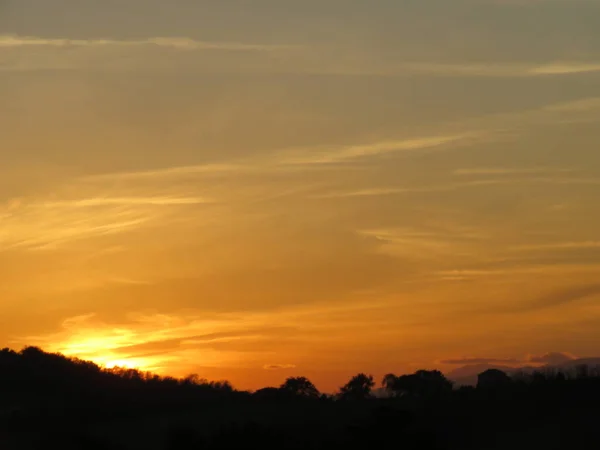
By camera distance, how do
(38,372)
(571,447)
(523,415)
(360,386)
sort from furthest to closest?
(360,386) < (38,372) < (523,415) < (571,447)

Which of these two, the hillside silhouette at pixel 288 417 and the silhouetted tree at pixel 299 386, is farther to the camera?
the silhouetted tree at pixel 299 386

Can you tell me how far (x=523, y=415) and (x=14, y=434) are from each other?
77.6 ft

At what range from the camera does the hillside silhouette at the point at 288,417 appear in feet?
138

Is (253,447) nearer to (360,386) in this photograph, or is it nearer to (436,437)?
(436,437)

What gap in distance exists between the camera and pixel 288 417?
165 ft

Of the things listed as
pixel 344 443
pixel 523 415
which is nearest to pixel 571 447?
pixel 523 415

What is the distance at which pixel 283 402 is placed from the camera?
60375 millimetres

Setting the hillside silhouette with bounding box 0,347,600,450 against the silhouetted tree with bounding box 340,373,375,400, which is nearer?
the hillside silhouette with bounding box 0,347,600,450

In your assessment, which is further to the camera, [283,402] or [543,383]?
[283,402]

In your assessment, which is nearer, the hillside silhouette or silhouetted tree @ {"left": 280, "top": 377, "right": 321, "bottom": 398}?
the hillside silhouette

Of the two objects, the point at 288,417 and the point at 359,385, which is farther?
the point at 359,385

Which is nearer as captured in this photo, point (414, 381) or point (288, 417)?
point (288, 417)

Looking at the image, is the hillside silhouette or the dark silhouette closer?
the hillside silhouette

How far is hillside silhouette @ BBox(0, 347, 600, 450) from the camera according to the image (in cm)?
4200
